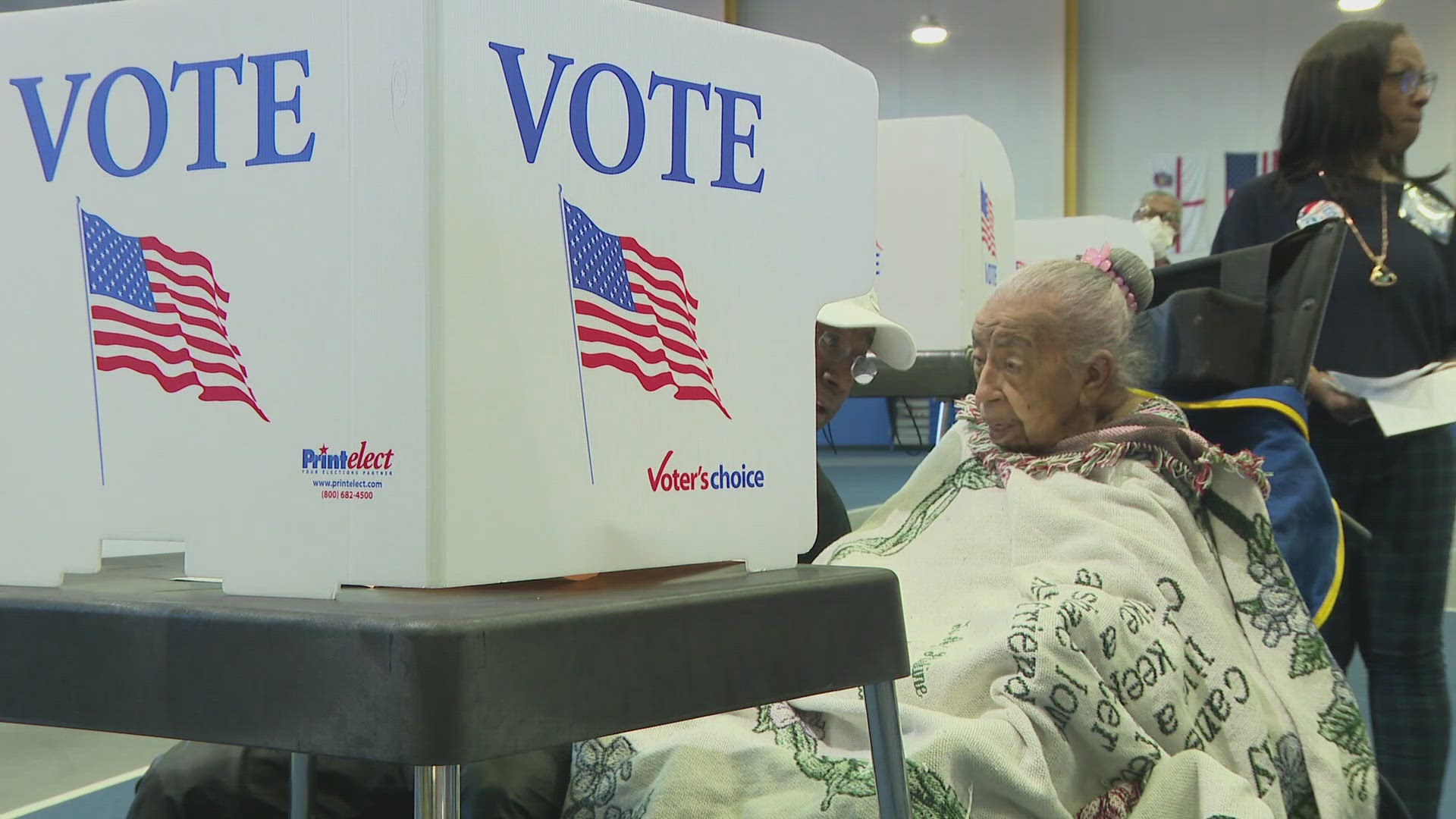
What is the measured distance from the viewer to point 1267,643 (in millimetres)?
1468

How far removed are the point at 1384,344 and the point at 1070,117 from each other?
803cm

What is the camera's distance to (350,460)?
0.65 metres

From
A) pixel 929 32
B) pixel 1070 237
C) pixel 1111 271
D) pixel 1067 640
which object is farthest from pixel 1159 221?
pixel 929 32

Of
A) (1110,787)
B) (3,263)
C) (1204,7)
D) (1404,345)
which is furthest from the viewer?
(1204,7)

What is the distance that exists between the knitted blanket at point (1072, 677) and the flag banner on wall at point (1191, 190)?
26.5 ft

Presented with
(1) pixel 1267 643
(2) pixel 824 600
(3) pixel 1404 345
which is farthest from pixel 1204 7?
(2) pixel 824 600

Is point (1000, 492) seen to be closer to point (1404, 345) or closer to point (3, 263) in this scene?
point (1404, 345)

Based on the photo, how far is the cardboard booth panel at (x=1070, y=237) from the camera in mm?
3623

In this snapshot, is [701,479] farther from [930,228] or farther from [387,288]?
[930,228]

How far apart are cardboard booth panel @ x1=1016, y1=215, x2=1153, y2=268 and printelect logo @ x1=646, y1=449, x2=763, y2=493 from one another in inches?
112

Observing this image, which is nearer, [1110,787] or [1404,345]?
[1110,787]

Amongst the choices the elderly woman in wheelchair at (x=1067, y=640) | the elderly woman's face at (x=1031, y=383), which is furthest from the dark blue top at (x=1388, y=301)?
the elderly woman's face at (x=1031, y=383)

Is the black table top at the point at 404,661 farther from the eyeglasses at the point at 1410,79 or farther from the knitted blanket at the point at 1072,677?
the eyeglasses at the point at 1410,79

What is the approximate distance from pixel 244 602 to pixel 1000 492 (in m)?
1.19
